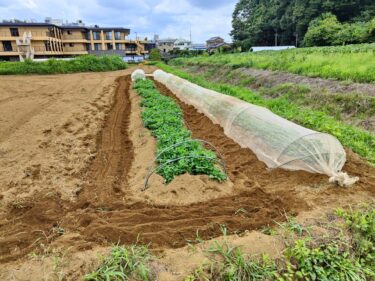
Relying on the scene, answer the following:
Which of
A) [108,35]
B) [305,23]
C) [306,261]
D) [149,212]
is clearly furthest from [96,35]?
[306,261]

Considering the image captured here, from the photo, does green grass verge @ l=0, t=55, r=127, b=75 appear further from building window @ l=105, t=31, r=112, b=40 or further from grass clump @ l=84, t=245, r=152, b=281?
grass clump @ l=84, t=245, r=152, b=281

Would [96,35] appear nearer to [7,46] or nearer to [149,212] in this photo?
[7,46]

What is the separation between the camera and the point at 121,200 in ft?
14.2

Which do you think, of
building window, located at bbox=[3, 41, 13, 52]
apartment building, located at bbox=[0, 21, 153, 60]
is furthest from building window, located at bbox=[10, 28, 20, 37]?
building window, located at bbox=[3, 41, 13, 52]

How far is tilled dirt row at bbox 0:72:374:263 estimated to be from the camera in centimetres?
333

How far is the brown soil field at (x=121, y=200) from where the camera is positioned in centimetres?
308

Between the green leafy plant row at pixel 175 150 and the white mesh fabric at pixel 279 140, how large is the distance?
1083 millimetres

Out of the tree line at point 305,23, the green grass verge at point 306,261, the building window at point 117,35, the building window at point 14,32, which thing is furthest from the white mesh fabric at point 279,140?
the building window at point 117,35

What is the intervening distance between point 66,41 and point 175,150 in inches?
2208

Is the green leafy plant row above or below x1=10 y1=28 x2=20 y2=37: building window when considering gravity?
below

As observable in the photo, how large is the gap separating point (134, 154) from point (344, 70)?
8623mm

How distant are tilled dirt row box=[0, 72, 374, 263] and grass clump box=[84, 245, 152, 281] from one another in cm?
33

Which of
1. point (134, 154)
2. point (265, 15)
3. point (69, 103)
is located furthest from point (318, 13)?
point (134, 154)

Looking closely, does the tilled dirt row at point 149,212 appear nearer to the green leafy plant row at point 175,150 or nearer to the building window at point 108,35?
the green leafy plant row at point 175,150
